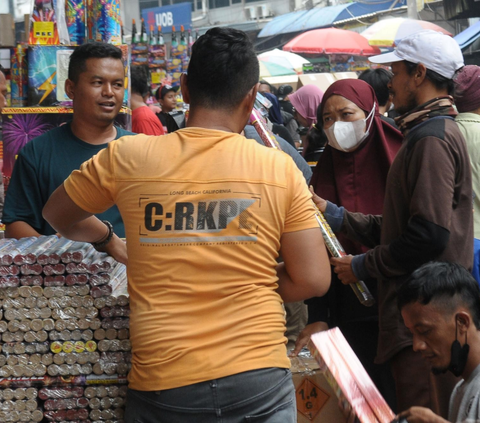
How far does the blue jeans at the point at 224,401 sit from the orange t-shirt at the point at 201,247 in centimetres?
2

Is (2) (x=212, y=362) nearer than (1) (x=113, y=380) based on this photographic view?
Yes

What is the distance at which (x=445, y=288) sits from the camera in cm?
231

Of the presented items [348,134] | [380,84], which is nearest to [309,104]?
[380,84]

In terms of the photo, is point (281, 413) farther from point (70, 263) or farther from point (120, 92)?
point (120, 92)


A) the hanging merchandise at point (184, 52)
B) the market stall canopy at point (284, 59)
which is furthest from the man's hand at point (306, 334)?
the market stall canopy at point (284, 59)

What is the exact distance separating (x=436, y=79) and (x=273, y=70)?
13950mm

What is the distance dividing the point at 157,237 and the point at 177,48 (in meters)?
8.73

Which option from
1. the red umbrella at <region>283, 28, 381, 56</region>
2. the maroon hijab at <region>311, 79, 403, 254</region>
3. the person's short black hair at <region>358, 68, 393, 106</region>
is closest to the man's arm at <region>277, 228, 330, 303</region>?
the maroon hijab at <region>311, 79, 403, 254</region>

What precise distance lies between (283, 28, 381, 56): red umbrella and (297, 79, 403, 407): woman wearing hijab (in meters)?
14.2

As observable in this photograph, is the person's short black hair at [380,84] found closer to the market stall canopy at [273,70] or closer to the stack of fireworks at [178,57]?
the stack of fireworks at [178,57]

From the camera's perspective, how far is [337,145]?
3.35 metres

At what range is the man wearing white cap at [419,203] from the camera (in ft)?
8.09

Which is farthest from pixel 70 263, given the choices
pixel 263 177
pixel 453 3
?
pixel 453 3

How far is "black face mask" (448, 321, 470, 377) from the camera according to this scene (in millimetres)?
2230
